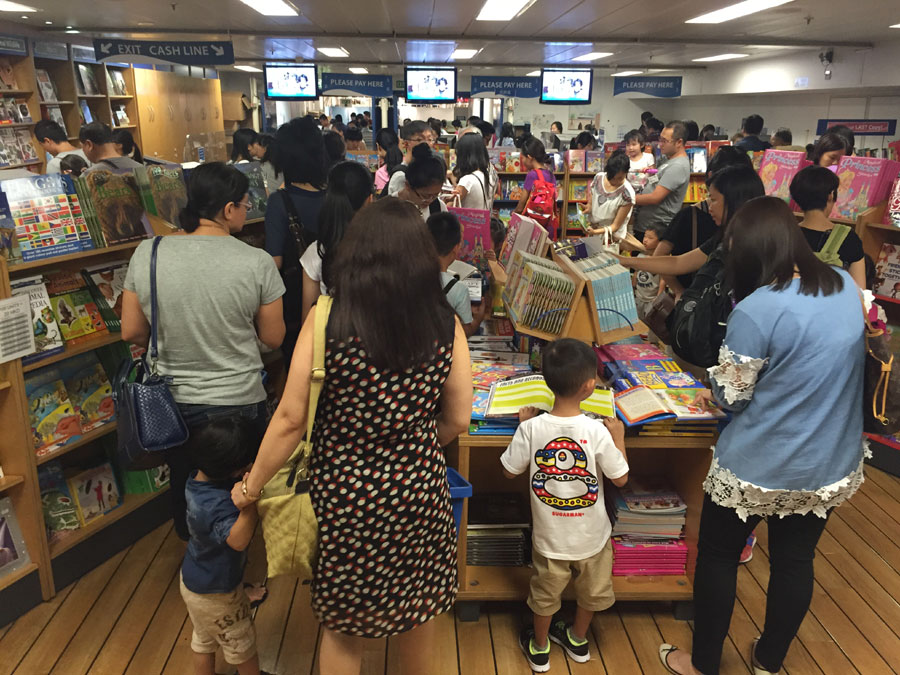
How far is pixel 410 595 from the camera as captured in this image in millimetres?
1782

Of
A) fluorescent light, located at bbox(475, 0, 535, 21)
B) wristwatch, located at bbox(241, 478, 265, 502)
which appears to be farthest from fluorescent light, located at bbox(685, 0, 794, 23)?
wristwatch, located at bbox(241, 478, 265, 502)

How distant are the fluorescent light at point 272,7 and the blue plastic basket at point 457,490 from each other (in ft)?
20.5

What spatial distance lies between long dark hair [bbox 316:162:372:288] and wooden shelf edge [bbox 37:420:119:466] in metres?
1.11

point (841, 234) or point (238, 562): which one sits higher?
point (841, 234)

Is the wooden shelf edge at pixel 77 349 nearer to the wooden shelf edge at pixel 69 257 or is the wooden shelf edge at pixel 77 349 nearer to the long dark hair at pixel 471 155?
the wooden shelf edge at pixel 69 257

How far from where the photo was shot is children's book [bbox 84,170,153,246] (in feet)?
9.35

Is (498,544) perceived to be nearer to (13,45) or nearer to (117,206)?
(117,206)

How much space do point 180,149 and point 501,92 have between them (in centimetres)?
604

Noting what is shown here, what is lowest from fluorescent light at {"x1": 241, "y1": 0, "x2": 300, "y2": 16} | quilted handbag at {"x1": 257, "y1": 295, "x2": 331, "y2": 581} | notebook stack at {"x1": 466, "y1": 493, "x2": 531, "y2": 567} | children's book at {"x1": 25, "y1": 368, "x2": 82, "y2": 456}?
notebook stack at {"x1": 466, "y1": 493, "x2": 531, "y2": 567}

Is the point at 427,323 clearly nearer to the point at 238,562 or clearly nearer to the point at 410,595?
the point at 410,595

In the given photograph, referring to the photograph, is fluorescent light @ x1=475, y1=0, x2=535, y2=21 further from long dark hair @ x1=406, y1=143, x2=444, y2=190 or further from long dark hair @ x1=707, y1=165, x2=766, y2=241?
long dark hair @ x1=707, y1=165, x2=766, y2=241

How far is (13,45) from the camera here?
25.3 feet

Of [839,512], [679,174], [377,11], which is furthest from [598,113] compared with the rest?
[839,512]

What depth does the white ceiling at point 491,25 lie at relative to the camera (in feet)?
22.9
